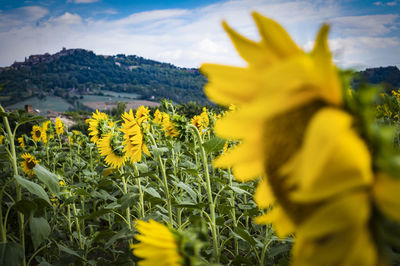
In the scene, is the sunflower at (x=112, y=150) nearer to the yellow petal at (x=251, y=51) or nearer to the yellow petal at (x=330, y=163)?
the yellow petal at (x=251, y=51)

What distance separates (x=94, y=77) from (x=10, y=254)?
5043 cm

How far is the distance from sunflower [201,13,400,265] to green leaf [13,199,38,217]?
4.44 feet

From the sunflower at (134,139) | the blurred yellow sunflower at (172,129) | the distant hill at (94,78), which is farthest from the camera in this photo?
the distant hill at (94,78)

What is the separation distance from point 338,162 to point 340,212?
6cm

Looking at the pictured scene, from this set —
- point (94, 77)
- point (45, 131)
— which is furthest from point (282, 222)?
point (94, 77)

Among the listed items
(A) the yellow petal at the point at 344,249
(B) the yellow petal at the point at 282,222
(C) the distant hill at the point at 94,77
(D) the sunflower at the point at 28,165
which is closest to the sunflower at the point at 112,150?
(D) the sunflower at the point at 28,165

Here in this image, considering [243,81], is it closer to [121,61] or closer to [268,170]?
[268,170]

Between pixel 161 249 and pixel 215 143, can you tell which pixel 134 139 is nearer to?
pixel 215 143

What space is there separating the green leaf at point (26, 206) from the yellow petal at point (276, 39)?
1.45 meters

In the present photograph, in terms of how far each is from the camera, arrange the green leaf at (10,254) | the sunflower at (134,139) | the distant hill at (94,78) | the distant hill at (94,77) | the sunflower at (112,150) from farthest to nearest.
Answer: the distant hill at (94,77)
the distant hill at (94,78)
the sunflower at (112,150)
the sunflower at (134,139)
the green leaf at (10,254)

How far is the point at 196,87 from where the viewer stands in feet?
104

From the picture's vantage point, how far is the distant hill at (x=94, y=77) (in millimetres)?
30608

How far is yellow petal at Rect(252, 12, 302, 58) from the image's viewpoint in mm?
362

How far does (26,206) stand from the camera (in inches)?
53.9
